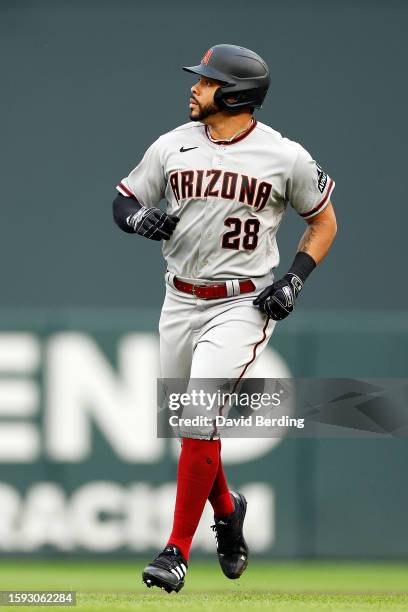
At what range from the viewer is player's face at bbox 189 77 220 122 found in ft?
17.7

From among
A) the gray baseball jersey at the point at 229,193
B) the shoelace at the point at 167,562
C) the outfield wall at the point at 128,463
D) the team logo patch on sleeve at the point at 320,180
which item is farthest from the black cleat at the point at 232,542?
the outfield wall at the point at 128,463

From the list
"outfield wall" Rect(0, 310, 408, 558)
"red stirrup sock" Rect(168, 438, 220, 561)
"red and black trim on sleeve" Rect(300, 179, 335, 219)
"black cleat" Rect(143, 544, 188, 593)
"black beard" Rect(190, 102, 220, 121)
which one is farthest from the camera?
"outfield wall" Rect(0, 310, 408, 558)

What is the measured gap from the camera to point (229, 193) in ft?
17.6

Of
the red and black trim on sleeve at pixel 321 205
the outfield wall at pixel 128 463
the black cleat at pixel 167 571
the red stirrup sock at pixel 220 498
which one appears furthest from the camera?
the outfield wall at pixel 128 463

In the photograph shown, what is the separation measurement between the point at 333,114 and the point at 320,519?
3.44 m

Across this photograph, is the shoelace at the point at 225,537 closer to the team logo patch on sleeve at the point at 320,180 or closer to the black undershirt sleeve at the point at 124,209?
the black undershirt sleeve at the point at 124,209

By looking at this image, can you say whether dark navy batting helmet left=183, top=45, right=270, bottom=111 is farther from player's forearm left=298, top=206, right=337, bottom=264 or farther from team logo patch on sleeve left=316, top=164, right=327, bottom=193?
player's forearm left=298, top=206, right=337, bottom=264

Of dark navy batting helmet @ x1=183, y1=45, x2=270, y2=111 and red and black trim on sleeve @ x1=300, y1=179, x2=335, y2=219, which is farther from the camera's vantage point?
red and black trim on sleeve @ x1=300, y1=179, x2=335, y2=219

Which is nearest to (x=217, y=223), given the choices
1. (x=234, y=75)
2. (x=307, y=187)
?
(x=307, y=187)

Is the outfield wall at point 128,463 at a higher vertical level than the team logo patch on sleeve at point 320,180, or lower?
lower

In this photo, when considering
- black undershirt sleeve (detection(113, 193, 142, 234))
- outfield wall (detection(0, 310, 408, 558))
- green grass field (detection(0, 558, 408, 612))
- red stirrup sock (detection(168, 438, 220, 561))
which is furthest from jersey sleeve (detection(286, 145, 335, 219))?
outfield wall (detection(0, 310, 408, 558))

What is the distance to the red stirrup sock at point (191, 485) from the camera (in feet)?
17.4

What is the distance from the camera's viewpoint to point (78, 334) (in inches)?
293

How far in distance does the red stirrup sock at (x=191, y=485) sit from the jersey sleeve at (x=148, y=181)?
83 cm
